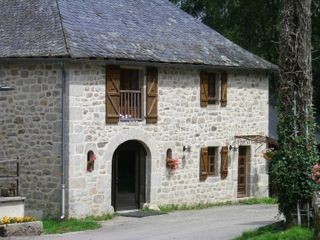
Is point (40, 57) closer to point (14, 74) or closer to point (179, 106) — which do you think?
point (14, 74)

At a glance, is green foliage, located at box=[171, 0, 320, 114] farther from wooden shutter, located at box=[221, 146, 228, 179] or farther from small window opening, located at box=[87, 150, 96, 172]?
small window opening, located at box=[87, 150, 96, 172]

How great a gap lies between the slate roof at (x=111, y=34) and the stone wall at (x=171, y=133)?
61 cm

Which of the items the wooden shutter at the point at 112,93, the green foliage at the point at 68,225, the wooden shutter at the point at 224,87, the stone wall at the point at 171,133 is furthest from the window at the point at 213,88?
the green foliage at the point at 68,225

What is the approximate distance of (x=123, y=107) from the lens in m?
22.0

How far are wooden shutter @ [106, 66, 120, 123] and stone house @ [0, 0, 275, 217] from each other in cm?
3

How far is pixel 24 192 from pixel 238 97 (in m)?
8.52

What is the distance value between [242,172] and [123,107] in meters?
Answer: 6.61

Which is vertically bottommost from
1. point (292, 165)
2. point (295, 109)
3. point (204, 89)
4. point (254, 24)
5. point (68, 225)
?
point (68, 225)

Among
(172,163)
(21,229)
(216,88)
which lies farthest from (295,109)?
(216,88)

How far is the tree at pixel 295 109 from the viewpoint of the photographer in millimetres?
14039

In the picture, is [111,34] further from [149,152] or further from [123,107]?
[149,152]

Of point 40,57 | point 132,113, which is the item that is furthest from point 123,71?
point 40,57

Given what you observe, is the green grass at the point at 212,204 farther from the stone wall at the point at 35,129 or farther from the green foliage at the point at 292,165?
the green foliage at the point at 292,165

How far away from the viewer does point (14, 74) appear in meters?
21.4
